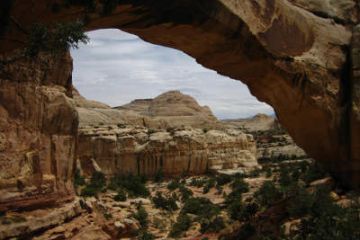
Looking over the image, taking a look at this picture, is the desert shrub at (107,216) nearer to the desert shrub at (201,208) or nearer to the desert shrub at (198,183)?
the desert shrub at (201,208)

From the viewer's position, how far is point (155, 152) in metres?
41.7

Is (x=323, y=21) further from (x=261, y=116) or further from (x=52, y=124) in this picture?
(x=261, y=116)

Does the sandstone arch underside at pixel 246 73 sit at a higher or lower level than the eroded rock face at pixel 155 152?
higher

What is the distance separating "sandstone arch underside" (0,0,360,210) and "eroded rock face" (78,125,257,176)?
24.7 metres

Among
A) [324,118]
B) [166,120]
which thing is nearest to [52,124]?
[324,118]

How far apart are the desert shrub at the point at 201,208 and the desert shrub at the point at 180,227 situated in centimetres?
72

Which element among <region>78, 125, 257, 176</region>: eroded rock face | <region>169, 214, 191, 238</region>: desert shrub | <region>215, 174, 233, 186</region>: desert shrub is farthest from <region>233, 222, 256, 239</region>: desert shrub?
<region>78, 125, 257, 176</region>: eroded rock face

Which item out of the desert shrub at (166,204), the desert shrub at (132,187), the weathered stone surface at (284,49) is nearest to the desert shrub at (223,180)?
the desert shrub at (132,187)

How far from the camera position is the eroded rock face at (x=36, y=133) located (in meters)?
13.3

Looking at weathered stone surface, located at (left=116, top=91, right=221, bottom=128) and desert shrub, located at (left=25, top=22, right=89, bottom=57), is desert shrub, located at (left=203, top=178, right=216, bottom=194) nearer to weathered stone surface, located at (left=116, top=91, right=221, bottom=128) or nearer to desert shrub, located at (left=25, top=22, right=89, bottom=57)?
weathered stone surface, located at (left=116, top=91, right=221, bottom=128)

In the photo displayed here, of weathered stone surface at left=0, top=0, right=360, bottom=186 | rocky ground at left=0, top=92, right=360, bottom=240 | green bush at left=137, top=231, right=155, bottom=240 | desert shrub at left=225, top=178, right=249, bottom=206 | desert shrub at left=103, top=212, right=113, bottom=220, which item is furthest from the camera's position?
desert shrub at left=225, top=178, right=249, bottom=206

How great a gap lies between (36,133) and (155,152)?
27.6 meters

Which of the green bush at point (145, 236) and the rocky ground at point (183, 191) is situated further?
the green bush at point (145, 236)

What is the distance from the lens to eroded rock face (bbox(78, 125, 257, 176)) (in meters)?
40.2
